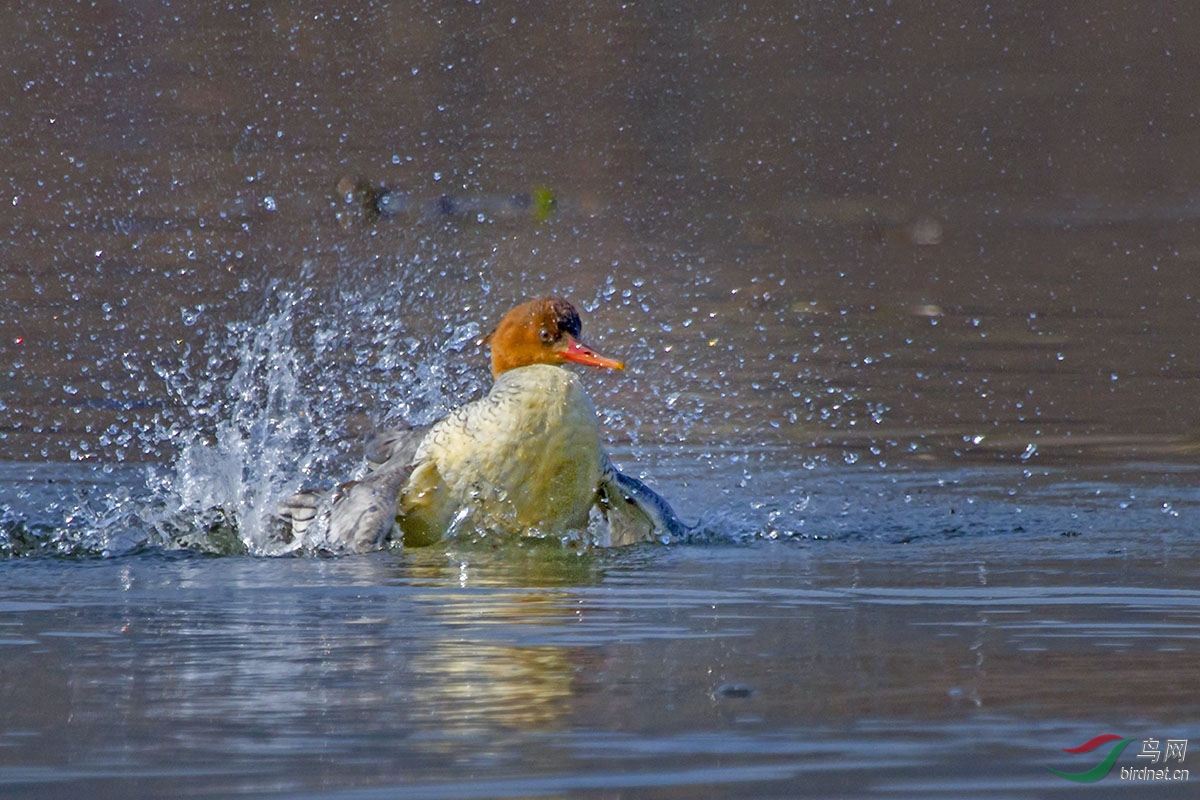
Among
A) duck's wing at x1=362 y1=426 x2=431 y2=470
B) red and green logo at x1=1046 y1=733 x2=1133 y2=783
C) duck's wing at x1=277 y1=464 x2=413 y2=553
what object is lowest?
red and green logo at x1=1046 y1=733 x2=1133 y2=783

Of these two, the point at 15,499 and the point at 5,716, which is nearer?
the point at 5,716

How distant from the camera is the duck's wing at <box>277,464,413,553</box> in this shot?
6918 millimetres

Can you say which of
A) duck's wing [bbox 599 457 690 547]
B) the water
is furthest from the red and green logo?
duck's wing [bbox 599 457 690 547]

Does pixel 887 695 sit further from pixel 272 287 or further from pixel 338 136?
pixel 338 136

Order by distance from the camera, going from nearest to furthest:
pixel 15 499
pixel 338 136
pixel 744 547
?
pixel 744 547 < pixel 15 499 < pixel 338 136

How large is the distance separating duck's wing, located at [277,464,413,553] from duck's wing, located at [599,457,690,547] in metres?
0.74

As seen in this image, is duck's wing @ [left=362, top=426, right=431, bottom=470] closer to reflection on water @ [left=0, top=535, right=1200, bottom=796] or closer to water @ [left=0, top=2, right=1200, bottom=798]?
water @ [left=0, top=2, right=1200, bottom=798]

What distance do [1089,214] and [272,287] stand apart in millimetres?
8352

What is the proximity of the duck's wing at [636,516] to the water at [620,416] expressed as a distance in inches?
8.1

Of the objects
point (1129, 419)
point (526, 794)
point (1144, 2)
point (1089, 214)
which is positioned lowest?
point (526, 794)

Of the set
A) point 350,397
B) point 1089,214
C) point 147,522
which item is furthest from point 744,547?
point 1089,214

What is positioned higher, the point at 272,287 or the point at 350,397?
the point at 272,287

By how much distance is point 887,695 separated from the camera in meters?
4.52

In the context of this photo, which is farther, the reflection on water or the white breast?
the white breast
